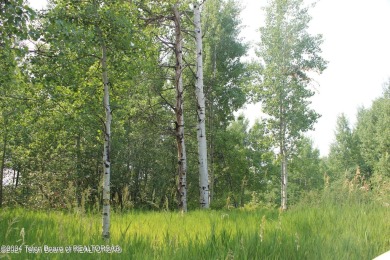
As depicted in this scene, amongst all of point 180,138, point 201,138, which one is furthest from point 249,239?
point 201,138

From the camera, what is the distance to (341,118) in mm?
41656

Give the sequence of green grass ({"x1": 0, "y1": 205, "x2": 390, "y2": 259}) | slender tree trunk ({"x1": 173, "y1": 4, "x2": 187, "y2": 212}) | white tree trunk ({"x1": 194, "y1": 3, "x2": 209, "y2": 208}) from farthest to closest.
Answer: white tree trunk ({"x1": 194, "y1": 3, "x2": 209, "y2": 208}), slender tree trunk ({"x1": 173, "y1": 4, "x2": 187, "y2": 212}), green grass ({"x1": 0, "y1": 205, "x2": 390, "y2": 259})

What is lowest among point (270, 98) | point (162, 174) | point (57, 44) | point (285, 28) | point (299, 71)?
point (162, 174)

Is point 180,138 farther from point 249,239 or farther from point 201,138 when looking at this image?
point 249,239

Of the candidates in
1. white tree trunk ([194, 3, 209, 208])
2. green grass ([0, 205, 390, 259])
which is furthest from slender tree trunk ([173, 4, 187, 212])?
green grass ([0, 205, 390, 259])

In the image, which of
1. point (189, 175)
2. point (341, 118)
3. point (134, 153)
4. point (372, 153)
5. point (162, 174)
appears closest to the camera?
point (134, 153)

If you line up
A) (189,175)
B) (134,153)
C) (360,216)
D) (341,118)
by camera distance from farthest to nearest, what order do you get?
(341,118) → (189,175) → (134,153) → (360,216)

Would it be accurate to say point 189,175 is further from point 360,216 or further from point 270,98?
point 360,216

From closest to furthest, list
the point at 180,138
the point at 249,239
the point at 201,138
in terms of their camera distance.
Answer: the point at 249,239
the point at 180,138
the point at 201,138

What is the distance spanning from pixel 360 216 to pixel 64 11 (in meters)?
5.94

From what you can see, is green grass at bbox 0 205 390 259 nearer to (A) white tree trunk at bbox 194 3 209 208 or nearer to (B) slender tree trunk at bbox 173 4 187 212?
(B) slender tree trunk at bbox 173 4 187 212

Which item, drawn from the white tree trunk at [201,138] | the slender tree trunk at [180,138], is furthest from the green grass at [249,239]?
the white tree trunk at [201,138]

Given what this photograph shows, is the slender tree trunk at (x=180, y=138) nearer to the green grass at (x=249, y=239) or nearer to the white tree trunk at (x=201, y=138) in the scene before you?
the white tree trunk at (x=201, y=138)

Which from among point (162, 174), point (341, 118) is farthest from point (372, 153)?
point (162, 174)
